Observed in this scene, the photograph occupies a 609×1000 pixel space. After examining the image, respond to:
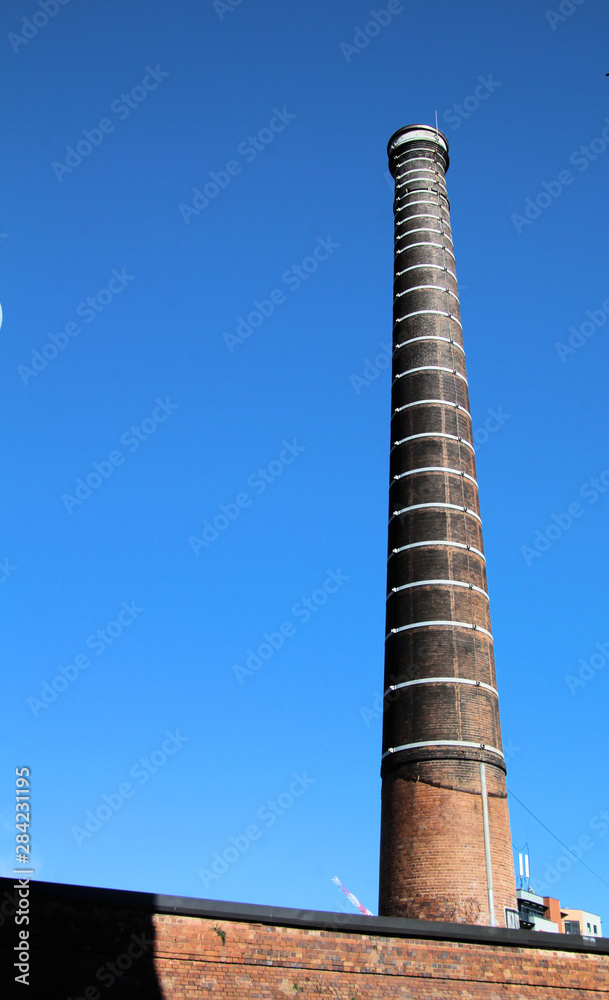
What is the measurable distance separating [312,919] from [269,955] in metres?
0.77

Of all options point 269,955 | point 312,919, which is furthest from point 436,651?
point 269,955

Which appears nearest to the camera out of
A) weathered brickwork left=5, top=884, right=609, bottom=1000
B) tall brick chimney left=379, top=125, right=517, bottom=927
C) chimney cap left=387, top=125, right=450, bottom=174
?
weathered brickwork left=5, top=884, right=609, bottom=1000

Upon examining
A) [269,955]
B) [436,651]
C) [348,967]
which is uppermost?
[436,651]

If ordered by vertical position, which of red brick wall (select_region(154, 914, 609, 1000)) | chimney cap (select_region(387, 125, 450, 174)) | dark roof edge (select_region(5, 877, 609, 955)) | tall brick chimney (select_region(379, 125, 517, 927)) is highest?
chimney cap (select_region(387, 125, 450, 174))

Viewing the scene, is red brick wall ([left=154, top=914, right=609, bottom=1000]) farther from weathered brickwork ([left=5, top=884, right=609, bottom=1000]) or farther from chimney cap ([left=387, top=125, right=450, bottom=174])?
chimney cap ([left=387, top=125, right=450, bottom=174])

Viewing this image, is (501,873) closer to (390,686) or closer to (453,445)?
(390,686)

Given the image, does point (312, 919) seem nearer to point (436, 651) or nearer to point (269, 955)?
point (269, 955)

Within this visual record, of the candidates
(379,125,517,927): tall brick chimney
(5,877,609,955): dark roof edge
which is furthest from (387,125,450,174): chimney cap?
(5,877,609,955): dark roof edge

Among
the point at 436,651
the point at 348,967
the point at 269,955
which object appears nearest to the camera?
the point at 269,955

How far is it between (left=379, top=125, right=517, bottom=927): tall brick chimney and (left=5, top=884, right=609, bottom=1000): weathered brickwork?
4.70m

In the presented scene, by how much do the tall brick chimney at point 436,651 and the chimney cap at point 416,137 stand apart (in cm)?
490

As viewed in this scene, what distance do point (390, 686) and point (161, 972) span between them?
34.3 ft

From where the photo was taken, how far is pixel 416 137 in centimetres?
3145

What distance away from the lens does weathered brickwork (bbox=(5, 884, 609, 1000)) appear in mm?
12031
